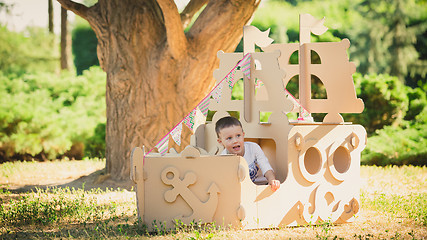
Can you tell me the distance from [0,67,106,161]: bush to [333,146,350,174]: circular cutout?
20.5 feet

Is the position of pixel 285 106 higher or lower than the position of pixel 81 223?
higher

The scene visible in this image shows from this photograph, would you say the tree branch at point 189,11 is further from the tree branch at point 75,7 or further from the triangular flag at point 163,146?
the triangular flag at point 163,146

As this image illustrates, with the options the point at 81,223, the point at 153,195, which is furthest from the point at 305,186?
the point at 81,223

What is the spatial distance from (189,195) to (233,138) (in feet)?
2.02

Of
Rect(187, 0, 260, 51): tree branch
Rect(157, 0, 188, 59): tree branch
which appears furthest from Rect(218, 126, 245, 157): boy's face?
Rect(187, 0, 260, 51): tree branch

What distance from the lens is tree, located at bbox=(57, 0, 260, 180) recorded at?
597 cm

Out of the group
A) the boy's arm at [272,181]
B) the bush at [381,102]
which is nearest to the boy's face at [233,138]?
the boy's arm at [272,181]

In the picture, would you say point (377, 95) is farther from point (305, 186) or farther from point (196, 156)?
point (196, 156)

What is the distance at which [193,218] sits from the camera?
128 inches

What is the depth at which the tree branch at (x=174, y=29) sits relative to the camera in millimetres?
5410

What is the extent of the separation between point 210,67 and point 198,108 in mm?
2216

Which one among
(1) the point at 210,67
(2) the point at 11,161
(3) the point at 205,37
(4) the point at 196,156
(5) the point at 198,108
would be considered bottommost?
(2) the point at 11,161

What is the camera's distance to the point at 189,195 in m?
3.25

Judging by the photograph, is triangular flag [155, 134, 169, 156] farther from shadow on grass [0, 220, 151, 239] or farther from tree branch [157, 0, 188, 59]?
tree branch [157, 0, 188, 59]
